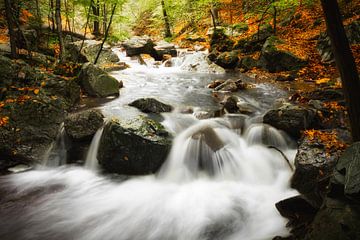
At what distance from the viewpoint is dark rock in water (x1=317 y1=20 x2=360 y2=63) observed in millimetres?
11008

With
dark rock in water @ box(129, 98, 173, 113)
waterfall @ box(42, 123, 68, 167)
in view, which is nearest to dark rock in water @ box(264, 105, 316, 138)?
dark rock in water @ box(129, 98, 173, 113)

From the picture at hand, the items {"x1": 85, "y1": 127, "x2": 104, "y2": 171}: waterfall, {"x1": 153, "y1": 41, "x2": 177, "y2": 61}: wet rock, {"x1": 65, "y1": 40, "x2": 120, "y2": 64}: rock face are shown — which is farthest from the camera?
{"x1": 153, "y1": 41, "x2": 177, "y2": 61}: wet rock

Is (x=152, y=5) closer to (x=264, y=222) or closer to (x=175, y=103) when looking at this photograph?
(x=175, y=103)

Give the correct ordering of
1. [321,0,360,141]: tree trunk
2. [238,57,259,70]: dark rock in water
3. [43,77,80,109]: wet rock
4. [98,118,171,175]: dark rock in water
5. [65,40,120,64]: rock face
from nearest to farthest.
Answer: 1. [321,0,360,141]: tree trunk
2. [98,118,171,175]: dark rock in water
3. [43,77,80,109]: wet rock
4. [65,40,120,64]: rock face
5. [238,57,259,70]: dark rock in water

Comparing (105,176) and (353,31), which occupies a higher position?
(353,31)

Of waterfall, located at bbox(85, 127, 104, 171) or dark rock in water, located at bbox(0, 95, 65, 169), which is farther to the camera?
waterfall, located at bbox(85, 127, 104, 171)

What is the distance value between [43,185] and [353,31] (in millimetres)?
13116

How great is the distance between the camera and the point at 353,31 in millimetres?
11094

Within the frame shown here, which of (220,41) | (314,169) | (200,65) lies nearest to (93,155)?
(314,169)

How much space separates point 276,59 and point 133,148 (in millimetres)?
9947

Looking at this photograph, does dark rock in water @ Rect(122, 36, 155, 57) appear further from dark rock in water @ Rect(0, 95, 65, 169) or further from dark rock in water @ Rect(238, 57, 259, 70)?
dark rock in water @ Rect(0, 95, 65, 169)

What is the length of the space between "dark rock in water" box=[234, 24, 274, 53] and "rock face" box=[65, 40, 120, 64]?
8.36 m

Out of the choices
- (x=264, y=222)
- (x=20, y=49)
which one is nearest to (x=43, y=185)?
(x=264, y=222)

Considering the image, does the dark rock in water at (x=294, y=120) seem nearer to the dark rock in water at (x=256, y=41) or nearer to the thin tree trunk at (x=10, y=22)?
the thin tree trunk at (x=10, y=22)
